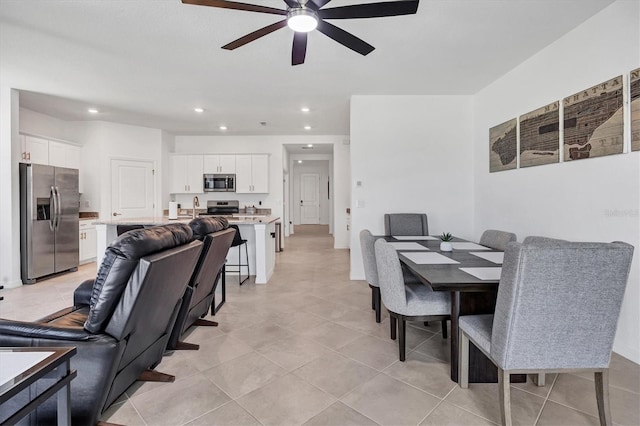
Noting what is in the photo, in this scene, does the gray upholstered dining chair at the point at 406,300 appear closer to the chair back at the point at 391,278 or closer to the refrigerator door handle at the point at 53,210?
the chair back at the point at 391,278

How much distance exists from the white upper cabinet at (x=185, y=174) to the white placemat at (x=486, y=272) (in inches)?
245

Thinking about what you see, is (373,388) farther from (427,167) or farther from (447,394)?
(427,167)

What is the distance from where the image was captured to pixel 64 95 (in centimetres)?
439

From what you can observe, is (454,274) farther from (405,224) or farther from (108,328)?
(405,224)

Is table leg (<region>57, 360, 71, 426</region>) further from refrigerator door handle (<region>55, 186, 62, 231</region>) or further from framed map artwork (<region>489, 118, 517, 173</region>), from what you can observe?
refrigerator door handle (<region>55, 186, 62, 231</region>)

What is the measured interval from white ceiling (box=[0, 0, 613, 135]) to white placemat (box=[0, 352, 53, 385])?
2368mm

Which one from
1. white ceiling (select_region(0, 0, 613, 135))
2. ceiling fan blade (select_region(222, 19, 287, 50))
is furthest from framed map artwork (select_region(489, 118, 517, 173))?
ceiling fan blade (select_region(222, 19, 287, 50))

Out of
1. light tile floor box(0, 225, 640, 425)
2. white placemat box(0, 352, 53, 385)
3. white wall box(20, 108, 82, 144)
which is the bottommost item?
light tile floor box(0, 225, 640, 425)

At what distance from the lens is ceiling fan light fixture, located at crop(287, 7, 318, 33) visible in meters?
A: 1.92

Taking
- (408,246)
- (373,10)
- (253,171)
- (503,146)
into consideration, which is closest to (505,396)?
(408,246)

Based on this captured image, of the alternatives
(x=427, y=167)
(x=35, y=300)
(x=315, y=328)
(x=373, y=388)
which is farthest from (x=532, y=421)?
(x=35, y=300)

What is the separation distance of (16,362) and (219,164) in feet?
21.0

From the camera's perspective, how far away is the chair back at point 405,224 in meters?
4.04

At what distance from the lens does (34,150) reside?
4797 mm
